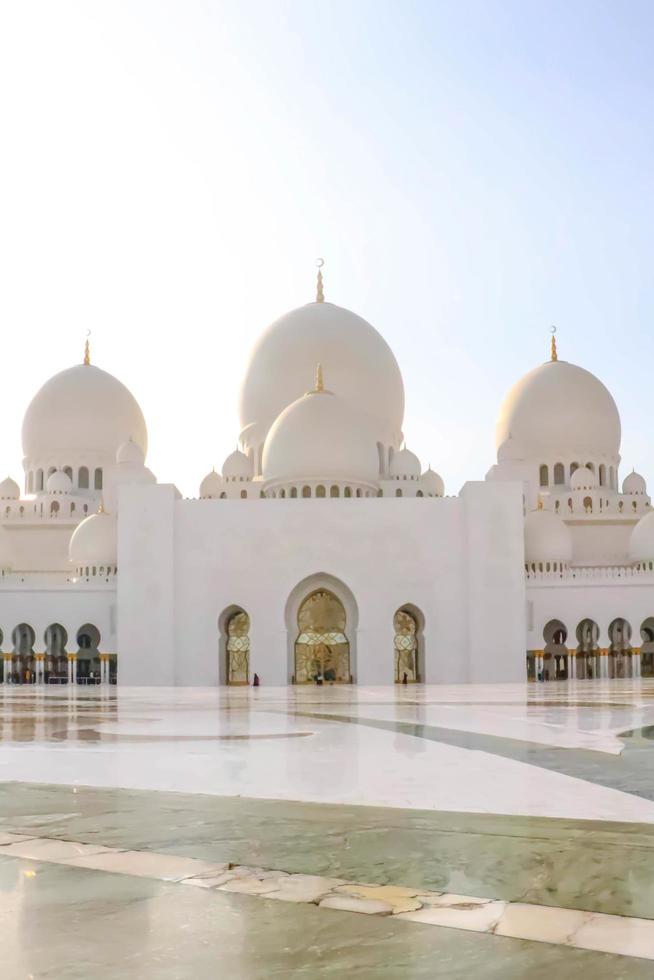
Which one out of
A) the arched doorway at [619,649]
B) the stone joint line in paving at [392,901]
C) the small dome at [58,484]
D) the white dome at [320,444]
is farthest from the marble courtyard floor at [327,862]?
the small dome at [58,484]

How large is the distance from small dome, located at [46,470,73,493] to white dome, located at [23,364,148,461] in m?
1.15

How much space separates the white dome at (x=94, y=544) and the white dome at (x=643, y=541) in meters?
14.6

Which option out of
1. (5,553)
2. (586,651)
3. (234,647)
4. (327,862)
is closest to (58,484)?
(5,553)

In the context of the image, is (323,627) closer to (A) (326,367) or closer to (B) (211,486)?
(B) (211,486)

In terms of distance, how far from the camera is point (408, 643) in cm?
2606

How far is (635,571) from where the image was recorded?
28.3m

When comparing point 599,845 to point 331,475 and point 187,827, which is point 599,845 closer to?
point 187,827

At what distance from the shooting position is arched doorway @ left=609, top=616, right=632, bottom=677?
94.9 feet

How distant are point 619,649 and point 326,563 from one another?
9.24m

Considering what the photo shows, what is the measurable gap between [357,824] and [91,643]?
27.9 m

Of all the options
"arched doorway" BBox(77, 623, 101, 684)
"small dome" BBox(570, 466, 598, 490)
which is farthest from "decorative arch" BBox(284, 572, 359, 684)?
"small dome" BBox(570, 466, 598, 490)

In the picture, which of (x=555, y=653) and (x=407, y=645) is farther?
(x=555, y=653)

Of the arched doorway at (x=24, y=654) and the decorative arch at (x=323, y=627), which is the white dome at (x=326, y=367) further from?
the arched doorway at (x=24, y=654)

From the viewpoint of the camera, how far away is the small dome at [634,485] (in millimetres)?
34062
